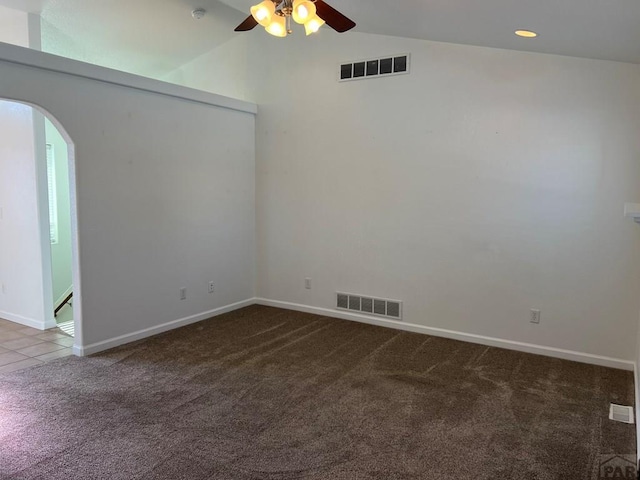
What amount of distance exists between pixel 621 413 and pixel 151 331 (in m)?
4.02

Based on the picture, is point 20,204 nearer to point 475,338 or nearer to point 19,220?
point 19,220

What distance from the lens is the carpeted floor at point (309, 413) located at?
2.51m

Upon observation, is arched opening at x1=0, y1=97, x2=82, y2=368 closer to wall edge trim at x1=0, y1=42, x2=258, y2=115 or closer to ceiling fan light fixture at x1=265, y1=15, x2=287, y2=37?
wall edge trim at x1=0, y1=42, x2=258, y2=115

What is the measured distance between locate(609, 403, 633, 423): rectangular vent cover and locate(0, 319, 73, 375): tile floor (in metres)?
4.33

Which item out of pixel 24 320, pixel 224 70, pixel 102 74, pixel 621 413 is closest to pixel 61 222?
pixel 24 320

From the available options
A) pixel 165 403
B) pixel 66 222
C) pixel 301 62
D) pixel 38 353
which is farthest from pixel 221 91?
pixel 165 403

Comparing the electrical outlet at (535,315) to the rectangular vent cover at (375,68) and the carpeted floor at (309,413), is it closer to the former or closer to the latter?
the carpeted floor at (309,413)

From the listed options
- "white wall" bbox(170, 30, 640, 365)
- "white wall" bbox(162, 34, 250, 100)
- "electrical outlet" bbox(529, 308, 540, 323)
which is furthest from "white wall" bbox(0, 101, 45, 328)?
"electrical outlet" bbox(529, 308, 540, 323)

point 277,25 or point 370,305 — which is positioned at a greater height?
point 277,25

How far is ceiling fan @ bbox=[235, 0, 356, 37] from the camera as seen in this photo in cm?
265

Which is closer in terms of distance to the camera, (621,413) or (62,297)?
(621,413)

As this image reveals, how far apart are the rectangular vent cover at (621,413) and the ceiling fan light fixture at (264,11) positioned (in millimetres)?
3356

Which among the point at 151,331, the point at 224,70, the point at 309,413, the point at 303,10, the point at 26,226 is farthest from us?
the point at 224,70

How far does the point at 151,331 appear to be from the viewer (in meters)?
4.63
